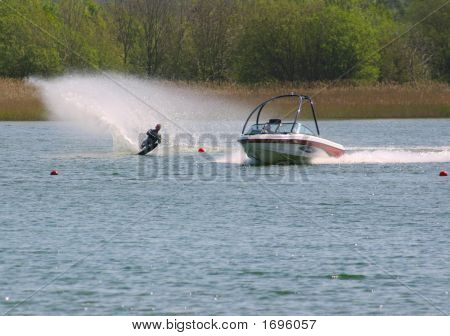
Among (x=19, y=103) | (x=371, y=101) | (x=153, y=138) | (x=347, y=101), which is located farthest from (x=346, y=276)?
(x=19, y=103)

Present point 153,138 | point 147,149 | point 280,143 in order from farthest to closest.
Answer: point 147,149 → point 153,138 → point 280,143

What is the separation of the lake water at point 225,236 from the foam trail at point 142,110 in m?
6.03

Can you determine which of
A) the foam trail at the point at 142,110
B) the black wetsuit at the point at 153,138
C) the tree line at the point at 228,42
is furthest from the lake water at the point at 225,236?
the tree line at the point at 228,42

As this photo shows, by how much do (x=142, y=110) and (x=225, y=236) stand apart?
33646 millimetres

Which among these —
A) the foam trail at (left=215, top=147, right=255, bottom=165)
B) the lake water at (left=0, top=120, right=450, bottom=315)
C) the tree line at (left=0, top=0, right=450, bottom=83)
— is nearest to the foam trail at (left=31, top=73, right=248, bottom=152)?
the foam trail at (left=215, top=147, right=255, bottom=165)

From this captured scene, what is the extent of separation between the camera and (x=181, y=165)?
132 feet

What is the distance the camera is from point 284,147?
36.4 meters

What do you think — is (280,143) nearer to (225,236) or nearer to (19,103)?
(225,236)

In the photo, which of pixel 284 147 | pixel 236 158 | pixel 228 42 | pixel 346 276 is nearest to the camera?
pixel 346 276

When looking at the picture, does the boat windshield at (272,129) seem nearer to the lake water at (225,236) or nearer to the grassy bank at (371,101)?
the lake water at (225,236)

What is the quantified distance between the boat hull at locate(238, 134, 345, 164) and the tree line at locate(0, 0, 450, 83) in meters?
51.3

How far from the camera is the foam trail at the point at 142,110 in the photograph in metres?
48.4

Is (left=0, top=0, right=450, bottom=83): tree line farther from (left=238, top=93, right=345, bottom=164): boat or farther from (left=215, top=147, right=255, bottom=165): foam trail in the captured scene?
(left=238, top=93, right=345, bottom=164): boat
